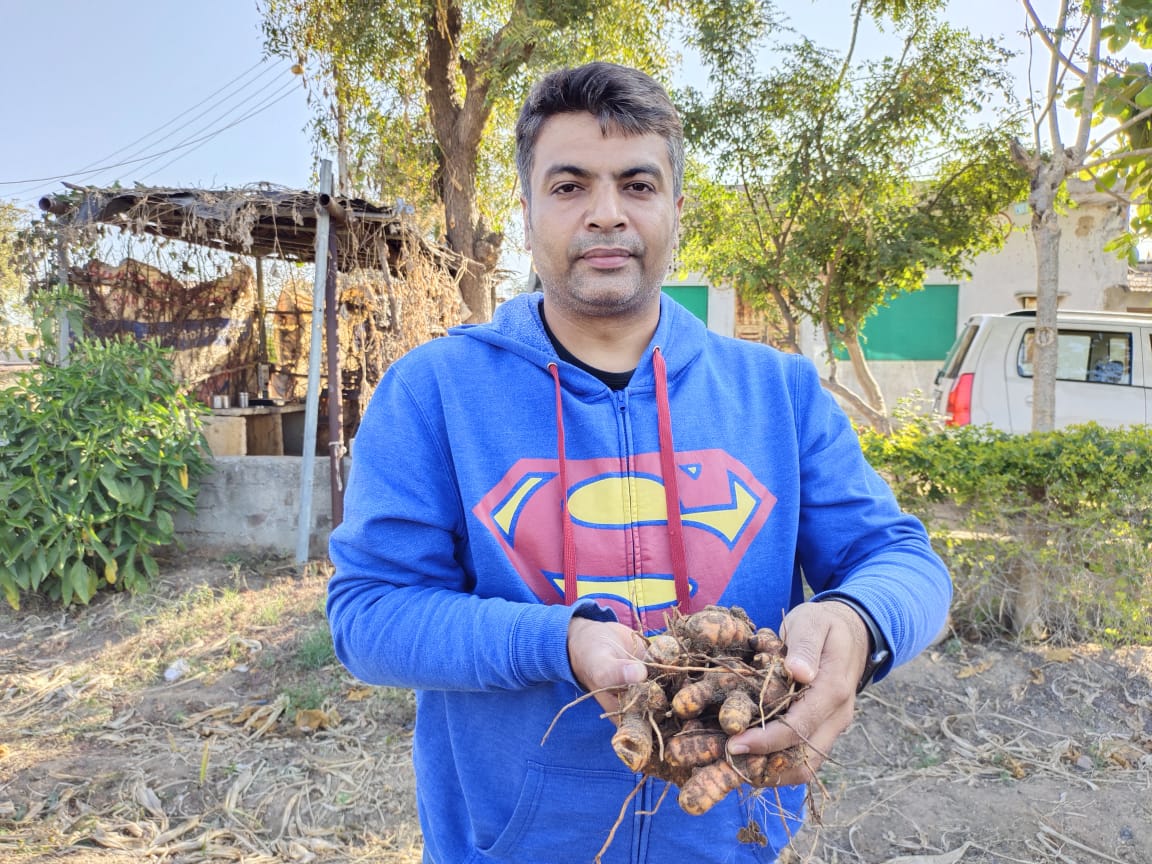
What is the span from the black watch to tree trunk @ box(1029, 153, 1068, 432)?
472 cm

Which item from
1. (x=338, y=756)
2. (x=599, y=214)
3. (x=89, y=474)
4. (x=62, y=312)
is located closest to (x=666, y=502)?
(x=599, y=214)

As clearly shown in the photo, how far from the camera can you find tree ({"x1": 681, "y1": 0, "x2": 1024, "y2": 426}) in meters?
7.31

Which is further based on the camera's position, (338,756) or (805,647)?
(338,756)

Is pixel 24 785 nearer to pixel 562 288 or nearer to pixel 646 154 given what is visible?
pixel 562 288

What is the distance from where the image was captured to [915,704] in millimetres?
4117

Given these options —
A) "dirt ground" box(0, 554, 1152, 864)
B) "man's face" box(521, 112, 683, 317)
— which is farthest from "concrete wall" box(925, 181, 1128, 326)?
"man's face" box(521, 112, 683, 317)

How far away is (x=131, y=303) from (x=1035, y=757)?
8.42m

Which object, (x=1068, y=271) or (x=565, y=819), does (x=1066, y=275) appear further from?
(x=565, y=819)

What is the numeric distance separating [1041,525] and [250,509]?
5.97 meters

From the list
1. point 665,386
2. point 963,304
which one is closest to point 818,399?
point 665,386

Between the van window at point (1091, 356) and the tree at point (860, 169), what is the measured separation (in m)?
1.26

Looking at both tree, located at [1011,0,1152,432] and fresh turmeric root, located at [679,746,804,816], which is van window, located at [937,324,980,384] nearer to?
tree, located at [1011,0,1152,432]

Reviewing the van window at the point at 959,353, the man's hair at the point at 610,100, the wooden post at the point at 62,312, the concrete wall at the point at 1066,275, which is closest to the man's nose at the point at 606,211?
the man's hair at the point at 610,100

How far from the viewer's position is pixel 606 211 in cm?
153
